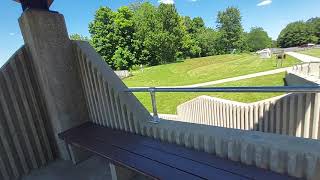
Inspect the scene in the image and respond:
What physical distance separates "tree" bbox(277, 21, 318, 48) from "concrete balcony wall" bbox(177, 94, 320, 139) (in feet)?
232

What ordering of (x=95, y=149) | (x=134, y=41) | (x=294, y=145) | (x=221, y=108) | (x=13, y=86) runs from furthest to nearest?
(x=134, y=41) → (x=221, y=108) → (x=13, y=86) → (x=95, y=149) → (x=294, y=145)

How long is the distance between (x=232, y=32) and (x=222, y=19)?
409 cm

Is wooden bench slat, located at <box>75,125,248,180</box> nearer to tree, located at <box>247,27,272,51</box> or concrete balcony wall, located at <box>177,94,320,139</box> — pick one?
concrete balcony wall, located at <box>177,94,320,139</box>

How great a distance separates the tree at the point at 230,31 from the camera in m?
50.9

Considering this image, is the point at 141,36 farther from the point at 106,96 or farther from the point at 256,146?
the point at 256,146

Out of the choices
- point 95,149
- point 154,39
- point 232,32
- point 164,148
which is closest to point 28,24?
point 95,149

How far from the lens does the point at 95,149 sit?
10.2 feet

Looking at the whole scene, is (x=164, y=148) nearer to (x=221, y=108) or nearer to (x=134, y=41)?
(x=221, y=108)

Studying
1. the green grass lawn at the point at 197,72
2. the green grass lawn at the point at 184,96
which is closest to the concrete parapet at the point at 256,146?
the green grass lawn at the point at 184,96

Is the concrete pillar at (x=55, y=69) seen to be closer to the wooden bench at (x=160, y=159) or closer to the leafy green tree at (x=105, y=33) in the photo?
the wooden bench at (x=160, y=159)

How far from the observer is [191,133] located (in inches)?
107

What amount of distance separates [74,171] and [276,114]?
4.73m

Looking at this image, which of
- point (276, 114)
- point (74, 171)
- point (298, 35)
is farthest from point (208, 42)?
point (74, 171)

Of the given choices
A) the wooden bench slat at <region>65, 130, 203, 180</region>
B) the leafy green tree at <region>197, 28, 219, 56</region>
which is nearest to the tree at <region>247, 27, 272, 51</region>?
Answer: the leafy green tree at <region>197, 28, 219, 56</region>
